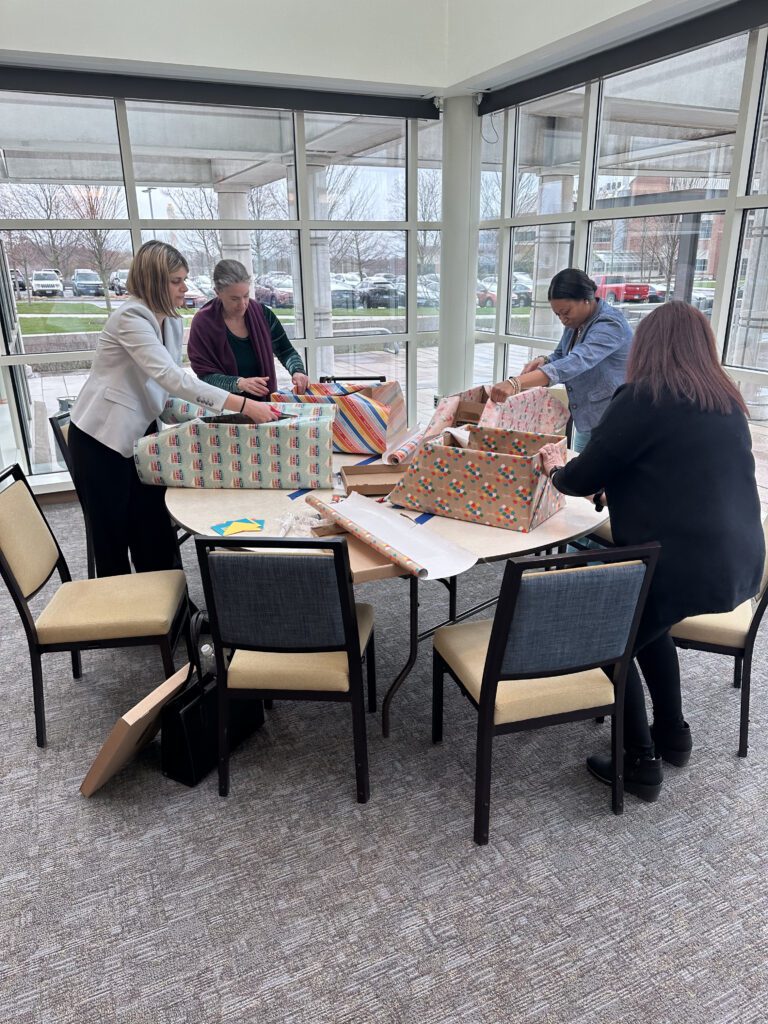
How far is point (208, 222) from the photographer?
4922 mm

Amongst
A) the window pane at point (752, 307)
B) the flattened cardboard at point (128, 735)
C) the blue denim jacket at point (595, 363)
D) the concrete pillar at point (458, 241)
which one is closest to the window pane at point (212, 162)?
the concrete pillar at point (458, 241)

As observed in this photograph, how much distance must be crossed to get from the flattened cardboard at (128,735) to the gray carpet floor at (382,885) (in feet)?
0.25

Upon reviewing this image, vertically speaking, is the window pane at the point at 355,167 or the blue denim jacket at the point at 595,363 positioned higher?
the window pane at the point at 355,167

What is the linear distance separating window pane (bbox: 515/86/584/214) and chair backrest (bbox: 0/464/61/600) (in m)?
3.74

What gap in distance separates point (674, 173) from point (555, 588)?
3109mm

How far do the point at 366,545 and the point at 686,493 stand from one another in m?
0.93

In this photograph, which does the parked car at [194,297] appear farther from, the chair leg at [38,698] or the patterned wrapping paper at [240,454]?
the chair leg at [38,698]

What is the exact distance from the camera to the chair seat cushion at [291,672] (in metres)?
2.04

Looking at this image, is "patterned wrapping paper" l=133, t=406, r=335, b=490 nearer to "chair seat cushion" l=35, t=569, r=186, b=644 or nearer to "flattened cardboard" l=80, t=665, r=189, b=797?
"chair seat cushion" l=35, t=569, r=186, b=644

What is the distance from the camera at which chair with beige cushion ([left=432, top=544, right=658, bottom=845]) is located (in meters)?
1.75

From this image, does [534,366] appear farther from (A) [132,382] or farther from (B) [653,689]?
(A) [132,382]

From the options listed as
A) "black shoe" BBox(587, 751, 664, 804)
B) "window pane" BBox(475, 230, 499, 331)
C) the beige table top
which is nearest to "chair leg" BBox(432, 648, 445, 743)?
the beige table top

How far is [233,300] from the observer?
3.40 meters

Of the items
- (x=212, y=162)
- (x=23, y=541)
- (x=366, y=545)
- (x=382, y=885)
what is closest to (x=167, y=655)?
(x=23, y=541)
